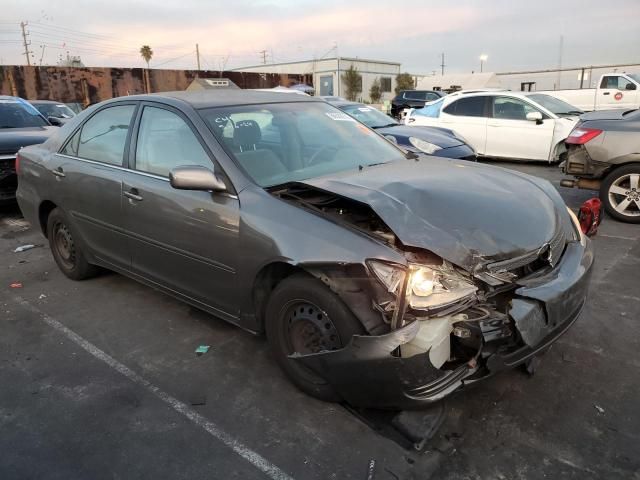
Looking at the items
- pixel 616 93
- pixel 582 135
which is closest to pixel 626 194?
pixel 582 135

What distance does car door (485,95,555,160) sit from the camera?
33.4 feet

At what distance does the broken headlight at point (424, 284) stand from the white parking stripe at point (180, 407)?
3.39 ft

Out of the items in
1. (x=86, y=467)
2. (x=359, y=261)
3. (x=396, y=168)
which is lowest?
(x=86, y=467)

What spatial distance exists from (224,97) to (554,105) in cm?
946

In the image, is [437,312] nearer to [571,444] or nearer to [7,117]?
[571,444]

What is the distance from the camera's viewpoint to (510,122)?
10.6 meters

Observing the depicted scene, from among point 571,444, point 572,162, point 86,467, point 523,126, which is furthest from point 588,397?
point 523,126

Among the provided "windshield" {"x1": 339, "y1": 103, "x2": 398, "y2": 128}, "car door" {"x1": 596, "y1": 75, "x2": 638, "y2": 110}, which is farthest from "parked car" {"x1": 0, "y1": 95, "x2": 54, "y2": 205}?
"car door" {"x1": 596, "y1": 75, "x2": 638, "y2": 110}

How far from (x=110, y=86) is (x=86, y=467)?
26.5 meters

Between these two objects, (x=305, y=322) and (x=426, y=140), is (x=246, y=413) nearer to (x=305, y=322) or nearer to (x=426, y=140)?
(x=305, y=322)

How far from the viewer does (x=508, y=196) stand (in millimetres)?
3018

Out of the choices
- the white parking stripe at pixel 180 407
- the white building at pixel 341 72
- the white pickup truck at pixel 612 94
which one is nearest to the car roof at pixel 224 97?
the white parking stripe at pixel 180 407

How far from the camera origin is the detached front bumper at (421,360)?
229cm

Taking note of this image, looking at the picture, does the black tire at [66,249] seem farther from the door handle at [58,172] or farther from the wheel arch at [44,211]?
the door handle at [58,172]
